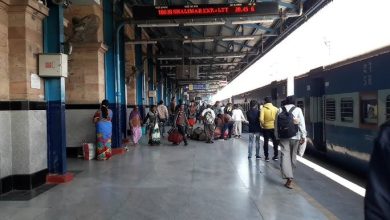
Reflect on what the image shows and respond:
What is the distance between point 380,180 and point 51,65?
5.86 metres

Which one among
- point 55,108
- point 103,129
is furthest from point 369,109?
point 103,129

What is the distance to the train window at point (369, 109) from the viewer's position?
5786 millimetres

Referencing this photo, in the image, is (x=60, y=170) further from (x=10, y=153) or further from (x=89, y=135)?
(x=89, y=135)

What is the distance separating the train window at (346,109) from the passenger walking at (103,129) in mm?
5344

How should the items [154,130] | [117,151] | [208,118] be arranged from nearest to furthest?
[117,151] < [154,130] < [208,118]

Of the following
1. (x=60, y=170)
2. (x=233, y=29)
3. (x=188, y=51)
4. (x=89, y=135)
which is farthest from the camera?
(x=188, y=51)

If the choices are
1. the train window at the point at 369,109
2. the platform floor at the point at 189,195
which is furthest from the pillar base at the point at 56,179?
the train window at the point at 369,109

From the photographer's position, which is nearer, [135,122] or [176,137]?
[135,122]

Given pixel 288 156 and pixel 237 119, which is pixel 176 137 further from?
pixel 288 156

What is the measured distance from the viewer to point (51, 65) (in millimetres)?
6074

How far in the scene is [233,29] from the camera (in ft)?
49.4

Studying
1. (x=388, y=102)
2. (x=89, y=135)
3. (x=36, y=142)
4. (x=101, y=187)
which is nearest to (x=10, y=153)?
(x=36, y=142)

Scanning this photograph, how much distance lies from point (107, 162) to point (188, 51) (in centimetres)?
1327

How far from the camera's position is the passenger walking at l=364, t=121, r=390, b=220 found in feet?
3.84
